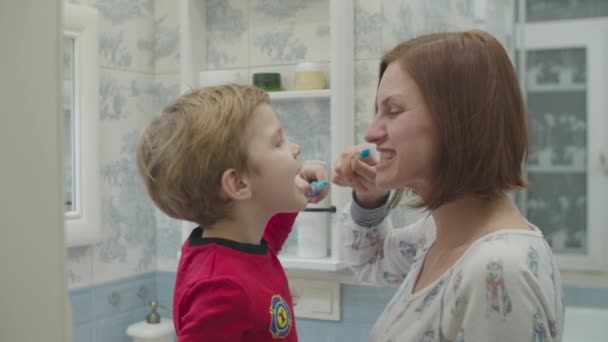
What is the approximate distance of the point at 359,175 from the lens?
1102 mm

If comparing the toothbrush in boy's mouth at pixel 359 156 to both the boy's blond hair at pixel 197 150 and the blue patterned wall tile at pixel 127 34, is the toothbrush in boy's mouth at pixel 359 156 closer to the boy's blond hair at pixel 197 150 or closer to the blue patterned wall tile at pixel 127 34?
the boy's blond hair at pixel 197 150

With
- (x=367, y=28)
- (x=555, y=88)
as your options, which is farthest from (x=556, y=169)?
(x=367, y=28)

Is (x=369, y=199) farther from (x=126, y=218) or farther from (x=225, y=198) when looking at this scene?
(x=126, y=218)

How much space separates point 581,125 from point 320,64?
998mm

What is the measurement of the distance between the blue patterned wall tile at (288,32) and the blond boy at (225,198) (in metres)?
0.71

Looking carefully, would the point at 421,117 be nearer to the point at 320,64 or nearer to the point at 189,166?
the point at 189,166

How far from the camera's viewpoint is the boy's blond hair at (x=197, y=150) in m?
0.94

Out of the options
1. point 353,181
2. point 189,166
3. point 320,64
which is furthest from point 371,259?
point 320,64

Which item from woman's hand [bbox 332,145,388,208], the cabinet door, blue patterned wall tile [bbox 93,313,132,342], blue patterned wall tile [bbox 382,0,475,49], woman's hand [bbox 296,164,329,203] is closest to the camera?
woman's hand [bbox 332,145,388,208]

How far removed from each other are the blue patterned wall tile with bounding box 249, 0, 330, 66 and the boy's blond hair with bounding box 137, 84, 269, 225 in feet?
2.43

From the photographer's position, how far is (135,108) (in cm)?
188

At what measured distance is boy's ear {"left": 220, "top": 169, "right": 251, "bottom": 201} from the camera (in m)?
0.97

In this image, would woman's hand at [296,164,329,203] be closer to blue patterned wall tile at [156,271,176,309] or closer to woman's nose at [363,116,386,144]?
woman's nose at [363,116,386,144]

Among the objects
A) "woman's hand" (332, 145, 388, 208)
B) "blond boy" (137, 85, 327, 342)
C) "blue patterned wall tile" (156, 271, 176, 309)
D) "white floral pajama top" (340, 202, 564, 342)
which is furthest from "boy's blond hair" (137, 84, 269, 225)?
"blue patterned wall tile" (156, 271, 176, 309)
